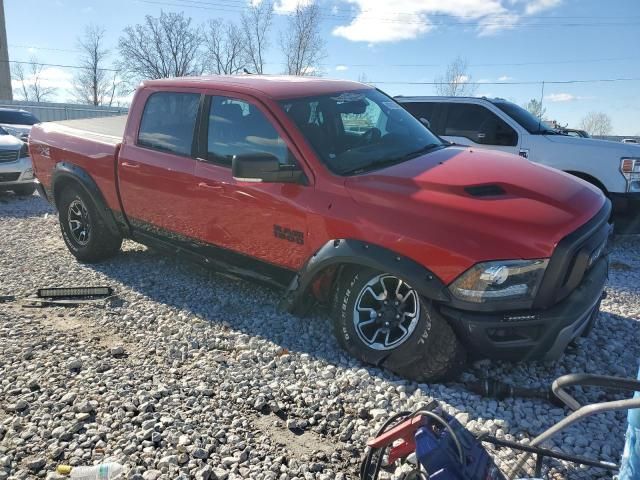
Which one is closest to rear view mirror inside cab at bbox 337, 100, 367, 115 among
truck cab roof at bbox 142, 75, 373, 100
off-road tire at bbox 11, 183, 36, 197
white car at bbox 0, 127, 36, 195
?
truck cab roof at bbox 142, 75, 373, 100

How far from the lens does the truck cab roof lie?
13.8 ft

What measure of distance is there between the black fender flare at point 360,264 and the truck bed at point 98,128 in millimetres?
2706

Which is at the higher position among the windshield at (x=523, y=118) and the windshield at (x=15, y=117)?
the windshield at (x=523, y=118)

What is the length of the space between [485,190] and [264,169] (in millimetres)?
1466

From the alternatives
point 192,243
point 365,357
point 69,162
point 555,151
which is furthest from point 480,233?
point 555,151

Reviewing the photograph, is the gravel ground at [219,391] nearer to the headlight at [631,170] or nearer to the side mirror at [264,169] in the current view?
the side mirror at [264,169]

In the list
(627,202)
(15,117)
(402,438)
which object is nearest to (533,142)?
A: (627,202)

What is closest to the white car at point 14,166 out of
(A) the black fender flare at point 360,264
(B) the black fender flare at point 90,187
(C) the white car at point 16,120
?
(C) the white car at point 16,120

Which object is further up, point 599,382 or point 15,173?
point 599,382

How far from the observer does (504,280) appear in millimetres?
2982

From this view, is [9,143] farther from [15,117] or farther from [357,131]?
[357,131]

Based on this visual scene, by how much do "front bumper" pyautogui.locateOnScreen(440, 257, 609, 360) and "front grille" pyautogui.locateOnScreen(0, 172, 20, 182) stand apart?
33.1ft

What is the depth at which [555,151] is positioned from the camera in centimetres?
756

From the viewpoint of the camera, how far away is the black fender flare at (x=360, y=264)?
10.3ft
